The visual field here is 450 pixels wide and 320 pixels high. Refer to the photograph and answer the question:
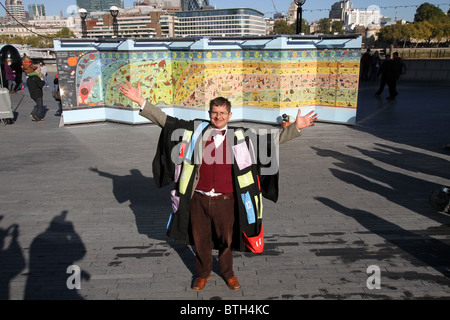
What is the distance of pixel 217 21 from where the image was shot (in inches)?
5709

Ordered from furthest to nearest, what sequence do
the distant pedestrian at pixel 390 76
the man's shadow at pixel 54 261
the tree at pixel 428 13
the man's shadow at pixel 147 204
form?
the tree at pixel 428 13 < the distant pedestrian at pixel 390 76 < the man's shadow at pixel 147 204 < the man's shadow at pixel 54 261

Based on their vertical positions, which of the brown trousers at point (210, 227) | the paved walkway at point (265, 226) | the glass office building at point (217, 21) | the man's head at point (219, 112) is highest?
the glass office building at point (217, 21)

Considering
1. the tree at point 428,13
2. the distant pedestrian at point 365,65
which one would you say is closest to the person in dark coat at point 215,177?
the distant pedestrian at point 365,65

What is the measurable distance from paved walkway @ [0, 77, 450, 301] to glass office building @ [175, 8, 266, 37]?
5573 inches

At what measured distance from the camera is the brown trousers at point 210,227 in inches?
149

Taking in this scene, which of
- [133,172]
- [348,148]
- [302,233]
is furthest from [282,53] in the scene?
[302,233]

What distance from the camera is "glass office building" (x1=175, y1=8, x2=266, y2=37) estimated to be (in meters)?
144

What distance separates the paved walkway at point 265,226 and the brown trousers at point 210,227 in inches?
13.5

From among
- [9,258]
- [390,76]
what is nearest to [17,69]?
[390,76]

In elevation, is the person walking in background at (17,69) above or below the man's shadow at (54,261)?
above

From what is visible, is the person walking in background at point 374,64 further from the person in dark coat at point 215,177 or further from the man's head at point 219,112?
the man's head at point 219,112

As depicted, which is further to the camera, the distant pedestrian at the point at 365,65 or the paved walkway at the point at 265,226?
the distant pedestrian at the point at 365,65

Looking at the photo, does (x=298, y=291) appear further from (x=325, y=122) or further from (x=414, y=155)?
(x=325, y=122)

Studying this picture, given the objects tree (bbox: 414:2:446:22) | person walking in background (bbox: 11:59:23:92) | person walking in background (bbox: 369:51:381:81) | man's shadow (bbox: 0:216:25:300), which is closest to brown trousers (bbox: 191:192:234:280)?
man's shadow (bbox: 0:216:25:300)
